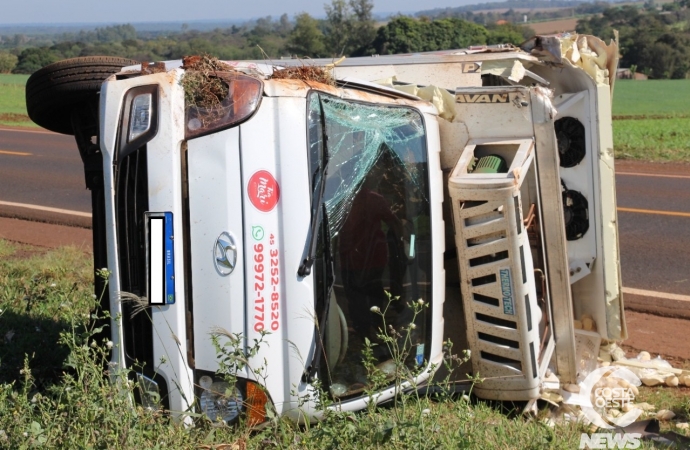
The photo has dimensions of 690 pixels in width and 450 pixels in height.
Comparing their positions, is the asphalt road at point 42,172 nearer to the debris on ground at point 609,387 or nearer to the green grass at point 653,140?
the debris on ground at point 609,387

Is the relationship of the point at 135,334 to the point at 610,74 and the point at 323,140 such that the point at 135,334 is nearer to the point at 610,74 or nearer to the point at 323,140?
the point at 323,140

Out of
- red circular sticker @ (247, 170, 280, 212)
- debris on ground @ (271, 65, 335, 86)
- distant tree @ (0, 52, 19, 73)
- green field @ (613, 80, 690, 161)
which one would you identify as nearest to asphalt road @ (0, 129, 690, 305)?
green field @ (613, 80, 690, 161)

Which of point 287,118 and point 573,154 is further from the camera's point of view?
point 573,154

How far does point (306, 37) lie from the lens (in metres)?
39.2

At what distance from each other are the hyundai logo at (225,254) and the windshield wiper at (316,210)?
11.0 inches

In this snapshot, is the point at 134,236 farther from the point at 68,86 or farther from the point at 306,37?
the point at 306,37

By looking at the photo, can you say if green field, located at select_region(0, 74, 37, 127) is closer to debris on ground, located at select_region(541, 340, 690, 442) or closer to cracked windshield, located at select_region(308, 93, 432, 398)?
debris on ground, located at select_region(541, 340, 690, 442)

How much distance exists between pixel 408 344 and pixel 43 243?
564 centimetres

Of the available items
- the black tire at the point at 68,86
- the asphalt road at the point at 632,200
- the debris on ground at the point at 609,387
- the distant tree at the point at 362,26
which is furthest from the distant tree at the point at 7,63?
the debris on ground at the point at 609,387

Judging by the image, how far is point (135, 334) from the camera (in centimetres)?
364

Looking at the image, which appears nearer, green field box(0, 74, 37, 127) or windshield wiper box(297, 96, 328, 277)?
windshield wiper box(297, 96, 328, 277)

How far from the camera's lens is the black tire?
4469 millimetres

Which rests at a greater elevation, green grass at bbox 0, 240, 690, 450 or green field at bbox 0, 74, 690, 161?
green field at bbox 0, 74, 690, 161

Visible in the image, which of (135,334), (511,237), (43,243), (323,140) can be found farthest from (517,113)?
(43,243)
